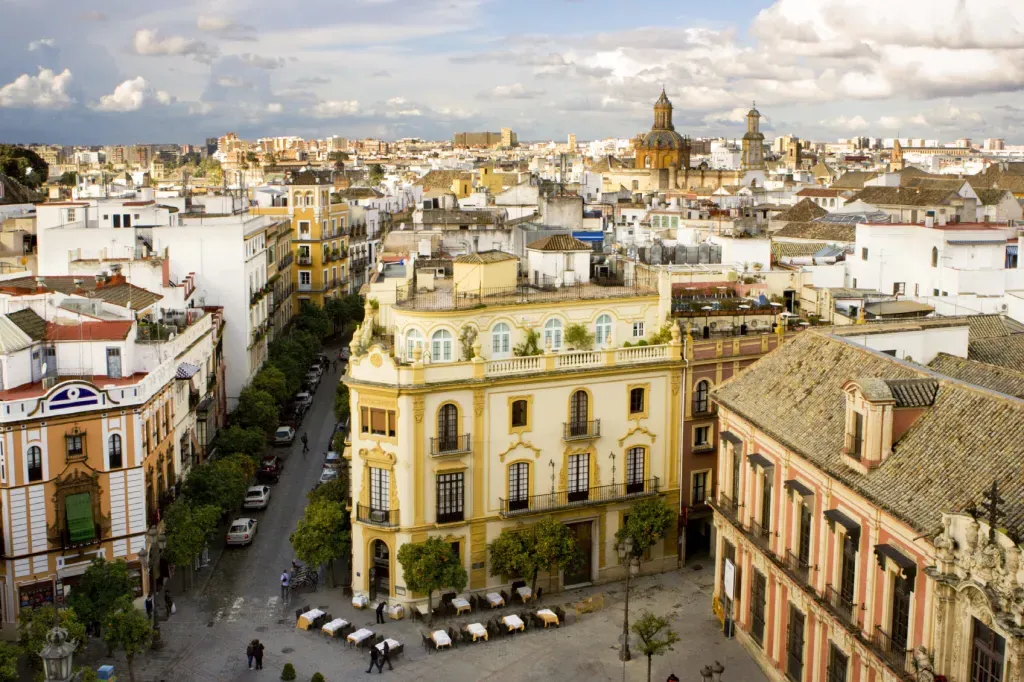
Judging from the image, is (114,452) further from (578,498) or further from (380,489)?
(578,498)

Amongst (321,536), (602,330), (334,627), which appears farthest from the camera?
(602,330)

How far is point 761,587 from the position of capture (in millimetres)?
34938

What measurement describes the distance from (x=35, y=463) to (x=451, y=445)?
13.9 metres

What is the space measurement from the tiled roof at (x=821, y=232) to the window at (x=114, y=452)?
47427 millimetres

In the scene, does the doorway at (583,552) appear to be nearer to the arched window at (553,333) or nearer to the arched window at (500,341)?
the arched window at (553,333)

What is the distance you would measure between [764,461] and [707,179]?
471ft

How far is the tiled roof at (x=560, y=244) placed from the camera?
45.8m

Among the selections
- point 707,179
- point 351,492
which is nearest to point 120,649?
point 351,492

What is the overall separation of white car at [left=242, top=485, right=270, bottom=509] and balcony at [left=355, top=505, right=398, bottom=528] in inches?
444

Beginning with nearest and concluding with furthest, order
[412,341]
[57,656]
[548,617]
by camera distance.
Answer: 1. [57,656]
2. [548,617]
3. [412,341]

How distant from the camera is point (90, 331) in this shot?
39812mm

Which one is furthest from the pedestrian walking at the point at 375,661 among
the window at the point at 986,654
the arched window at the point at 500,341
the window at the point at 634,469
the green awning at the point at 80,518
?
the window at the point at 986,654

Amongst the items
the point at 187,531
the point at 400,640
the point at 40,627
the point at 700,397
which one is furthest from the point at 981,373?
the point at 40,627

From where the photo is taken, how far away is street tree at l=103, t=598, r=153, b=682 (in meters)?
33.1
